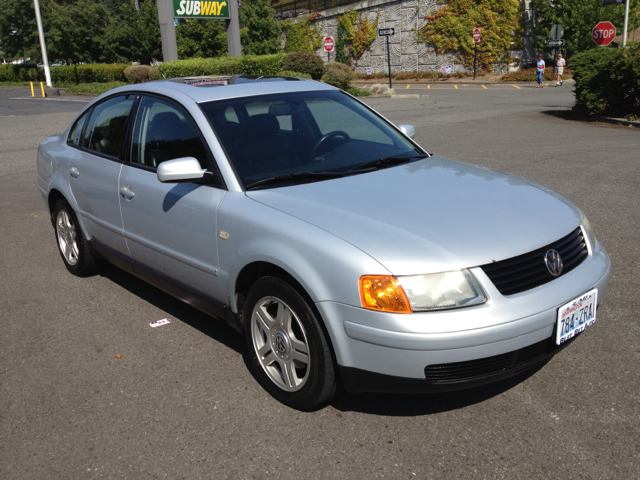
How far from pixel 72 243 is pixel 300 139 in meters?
2.67

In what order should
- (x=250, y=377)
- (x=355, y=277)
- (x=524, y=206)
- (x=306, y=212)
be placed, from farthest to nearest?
(x=250, y=377)
(x=524, y=206)
(x=306, y=212)
(x=355, y=277)

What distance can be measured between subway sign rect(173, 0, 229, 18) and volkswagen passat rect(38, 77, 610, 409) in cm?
2291

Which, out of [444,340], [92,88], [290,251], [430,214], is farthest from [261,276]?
[92,88]

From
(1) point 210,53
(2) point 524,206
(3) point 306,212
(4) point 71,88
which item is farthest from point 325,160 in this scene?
(1) point 210,53

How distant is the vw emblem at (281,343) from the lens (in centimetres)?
333

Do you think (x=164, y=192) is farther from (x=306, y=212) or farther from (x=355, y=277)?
(x=355, y=277)

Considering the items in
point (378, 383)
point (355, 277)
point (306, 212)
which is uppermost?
point (306, 212)

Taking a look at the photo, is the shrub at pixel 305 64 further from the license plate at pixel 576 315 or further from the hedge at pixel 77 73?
the license plate at pixel 576 315

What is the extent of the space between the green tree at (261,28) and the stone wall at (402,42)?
30.8ft

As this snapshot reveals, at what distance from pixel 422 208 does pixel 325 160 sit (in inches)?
36.3

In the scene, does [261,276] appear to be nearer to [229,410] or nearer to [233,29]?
[229,410]

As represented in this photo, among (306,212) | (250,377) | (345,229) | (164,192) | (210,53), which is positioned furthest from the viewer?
(210,53)

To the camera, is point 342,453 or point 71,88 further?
point 71,88

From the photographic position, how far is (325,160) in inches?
158
